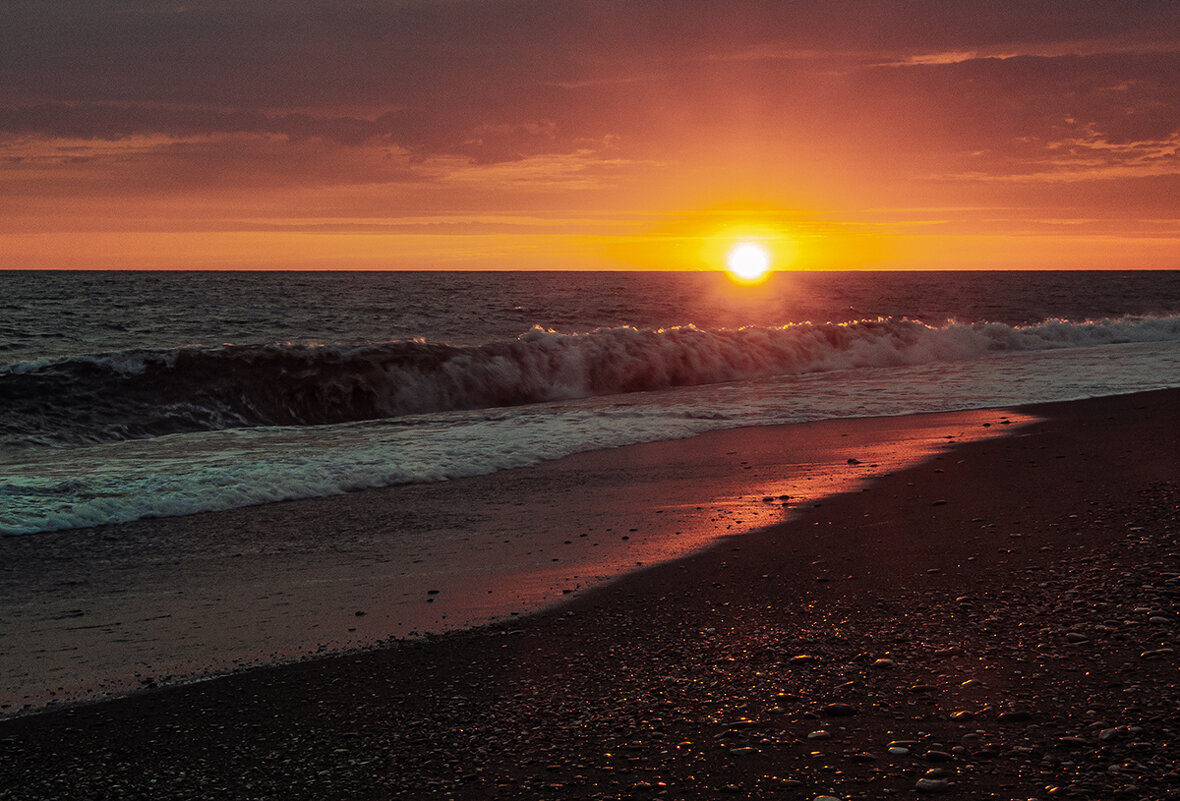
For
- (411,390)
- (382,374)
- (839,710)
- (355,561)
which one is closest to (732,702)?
(839,710)

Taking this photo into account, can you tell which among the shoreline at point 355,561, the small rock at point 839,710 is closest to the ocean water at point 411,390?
the shoreline at point 355,561

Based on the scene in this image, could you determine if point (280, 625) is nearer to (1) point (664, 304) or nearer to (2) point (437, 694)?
(2) point (437, 694)

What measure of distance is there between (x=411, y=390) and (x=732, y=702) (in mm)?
14919

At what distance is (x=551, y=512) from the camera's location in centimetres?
752

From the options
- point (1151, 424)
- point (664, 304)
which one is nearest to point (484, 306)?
point (664, 304)

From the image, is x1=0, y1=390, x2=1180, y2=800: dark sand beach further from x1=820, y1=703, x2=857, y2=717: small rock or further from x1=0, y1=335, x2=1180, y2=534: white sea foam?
x1=0, y1=335, x2=1180, y2=534: white sea foam

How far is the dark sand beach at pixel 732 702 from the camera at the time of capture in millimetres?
2941

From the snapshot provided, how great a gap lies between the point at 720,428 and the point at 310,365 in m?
9.13

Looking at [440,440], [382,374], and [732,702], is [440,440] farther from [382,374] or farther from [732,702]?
[732,702]

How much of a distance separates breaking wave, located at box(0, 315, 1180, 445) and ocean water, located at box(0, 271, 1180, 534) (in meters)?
0.05

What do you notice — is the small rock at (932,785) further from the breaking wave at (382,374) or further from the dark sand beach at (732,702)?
the breaking wave at (382,374)

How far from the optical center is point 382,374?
58.9 ft

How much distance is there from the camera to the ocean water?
9.05 meters

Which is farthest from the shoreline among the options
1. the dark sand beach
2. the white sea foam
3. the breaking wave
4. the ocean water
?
the breaking wave
